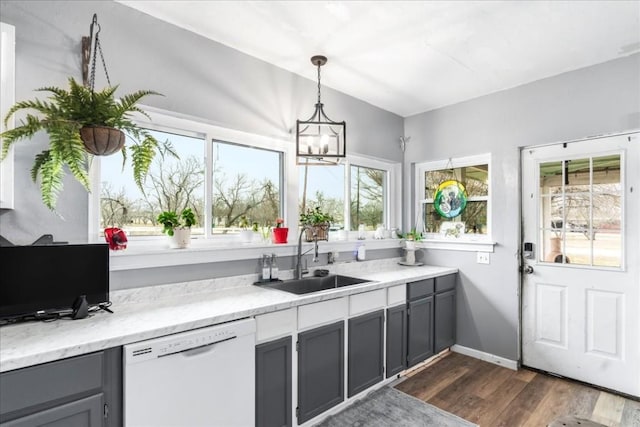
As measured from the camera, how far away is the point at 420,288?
2.96m

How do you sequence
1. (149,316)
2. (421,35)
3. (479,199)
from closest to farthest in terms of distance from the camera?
(149,316)
(421,35)
(479,199)

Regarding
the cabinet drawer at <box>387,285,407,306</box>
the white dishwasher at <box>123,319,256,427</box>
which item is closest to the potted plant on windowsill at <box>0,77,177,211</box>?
the white dishwasher at <box>123,319,256,427</box>

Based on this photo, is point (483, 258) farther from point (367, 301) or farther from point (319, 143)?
point (319, 143)

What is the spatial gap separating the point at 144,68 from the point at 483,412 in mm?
3240

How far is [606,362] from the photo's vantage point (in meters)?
2.61

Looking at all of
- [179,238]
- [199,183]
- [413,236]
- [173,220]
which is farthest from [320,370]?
[413,236]

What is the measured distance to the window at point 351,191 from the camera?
10.2ft

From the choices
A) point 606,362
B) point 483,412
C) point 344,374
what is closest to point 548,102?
point 606,362

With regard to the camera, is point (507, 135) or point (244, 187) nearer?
point (244, 187)

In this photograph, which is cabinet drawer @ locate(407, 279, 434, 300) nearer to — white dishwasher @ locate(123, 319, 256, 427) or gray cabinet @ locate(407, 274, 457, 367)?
gray cabinet @ locate(407, 274, 457, 367)

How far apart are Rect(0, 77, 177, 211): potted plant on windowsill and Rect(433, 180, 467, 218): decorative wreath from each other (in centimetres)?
297

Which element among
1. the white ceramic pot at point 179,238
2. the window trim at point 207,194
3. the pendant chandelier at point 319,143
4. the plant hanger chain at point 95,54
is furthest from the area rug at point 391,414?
the plant hanger chain at point 95,54

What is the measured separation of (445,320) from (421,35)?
2.58 meters

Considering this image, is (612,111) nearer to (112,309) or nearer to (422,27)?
(422,27)
